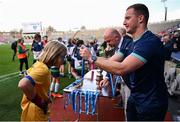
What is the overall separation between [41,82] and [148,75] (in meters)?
1.08

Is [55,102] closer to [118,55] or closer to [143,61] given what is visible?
[118,55]

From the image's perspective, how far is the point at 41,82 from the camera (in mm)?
2826

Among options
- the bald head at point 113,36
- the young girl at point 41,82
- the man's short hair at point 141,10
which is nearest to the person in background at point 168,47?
the man's short hair at point 141,10

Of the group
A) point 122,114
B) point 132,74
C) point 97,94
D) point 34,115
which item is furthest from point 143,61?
point 122,114

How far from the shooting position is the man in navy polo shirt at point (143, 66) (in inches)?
101

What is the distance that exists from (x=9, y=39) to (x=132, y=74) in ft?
207

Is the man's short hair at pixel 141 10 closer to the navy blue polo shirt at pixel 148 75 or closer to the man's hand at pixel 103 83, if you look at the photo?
the navy blue polo shirt at pixel 148 75

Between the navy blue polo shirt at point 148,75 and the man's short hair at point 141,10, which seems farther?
the man's short hair at point 141,10

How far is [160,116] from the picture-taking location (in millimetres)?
2766

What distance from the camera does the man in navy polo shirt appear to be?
8.41ft

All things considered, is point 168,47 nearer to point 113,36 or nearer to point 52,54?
point 113,36

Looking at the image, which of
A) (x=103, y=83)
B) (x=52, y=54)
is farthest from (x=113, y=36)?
(x=52, y=54)

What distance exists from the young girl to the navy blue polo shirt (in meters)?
0.81

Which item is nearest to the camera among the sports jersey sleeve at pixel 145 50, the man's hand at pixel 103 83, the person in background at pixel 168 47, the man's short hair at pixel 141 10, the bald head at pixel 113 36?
the sports jersey sleeve at pixel 145 50
